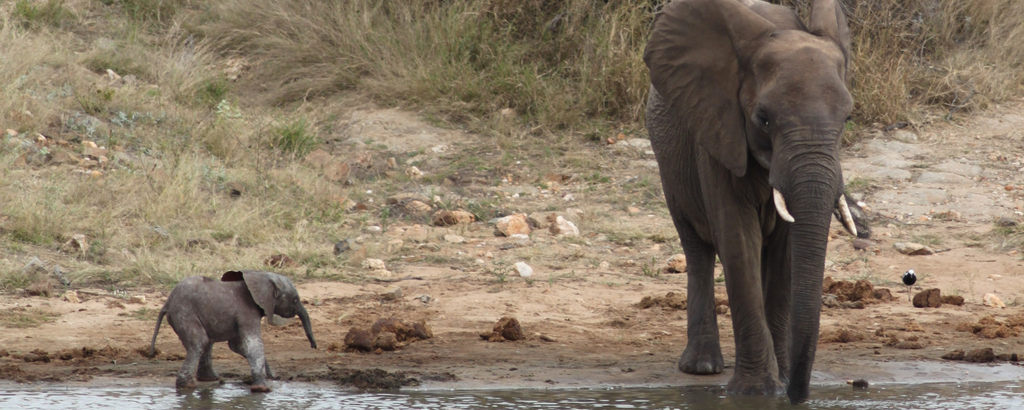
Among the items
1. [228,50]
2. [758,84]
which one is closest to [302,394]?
[758,84]

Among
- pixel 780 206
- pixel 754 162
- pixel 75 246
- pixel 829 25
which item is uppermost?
pixel 829 25

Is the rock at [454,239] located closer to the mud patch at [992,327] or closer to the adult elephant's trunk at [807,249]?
the mud patch at [992,327]

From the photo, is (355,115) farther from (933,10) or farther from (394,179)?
(933,10)

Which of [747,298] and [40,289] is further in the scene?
[40,289]

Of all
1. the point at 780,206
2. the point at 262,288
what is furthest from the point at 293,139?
the point at 780,206

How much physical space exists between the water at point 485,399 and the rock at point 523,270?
2017 millimetres

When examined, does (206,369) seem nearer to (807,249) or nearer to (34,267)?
(34,267)

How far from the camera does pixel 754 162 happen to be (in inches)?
166

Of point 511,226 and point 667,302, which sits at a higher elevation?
point 511,226

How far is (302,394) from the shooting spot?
14.9ft

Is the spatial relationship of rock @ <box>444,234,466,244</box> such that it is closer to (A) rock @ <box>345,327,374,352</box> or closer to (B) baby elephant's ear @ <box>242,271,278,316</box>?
(A) rock @ <box>345,327,374,352</box>

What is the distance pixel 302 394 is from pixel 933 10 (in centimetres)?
816

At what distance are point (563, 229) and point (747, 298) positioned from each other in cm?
341

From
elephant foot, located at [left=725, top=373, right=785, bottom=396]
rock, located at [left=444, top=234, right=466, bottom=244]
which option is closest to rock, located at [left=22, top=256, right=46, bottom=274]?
rock, located at [left=444, top=234, right=466, bottom=244]
